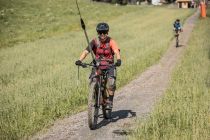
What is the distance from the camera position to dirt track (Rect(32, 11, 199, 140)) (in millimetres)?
11070

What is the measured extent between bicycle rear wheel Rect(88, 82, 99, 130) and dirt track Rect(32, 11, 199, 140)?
0.20 meters

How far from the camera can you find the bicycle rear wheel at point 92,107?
11141mm

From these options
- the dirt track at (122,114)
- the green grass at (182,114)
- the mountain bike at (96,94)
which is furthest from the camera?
the mountain bike at (96,94)

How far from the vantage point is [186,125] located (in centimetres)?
1069

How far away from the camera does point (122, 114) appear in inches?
520

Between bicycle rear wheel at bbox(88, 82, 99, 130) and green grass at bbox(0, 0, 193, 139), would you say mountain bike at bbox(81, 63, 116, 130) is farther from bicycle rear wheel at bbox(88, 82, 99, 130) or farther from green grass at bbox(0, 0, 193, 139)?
green grass at bbox(0, 0, 193, 139)

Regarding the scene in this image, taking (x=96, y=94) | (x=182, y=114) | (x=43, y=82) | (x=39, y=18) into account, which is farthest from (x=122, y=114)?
(x=39, y=18)

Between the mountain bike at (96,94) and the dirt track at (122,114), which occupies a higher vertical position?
the mountain bike at (96,94)

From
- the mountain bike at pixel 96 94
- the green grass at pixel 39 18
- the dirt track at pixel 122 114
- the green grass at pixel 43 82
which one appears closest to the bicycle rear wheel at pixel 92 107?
the mountain bike at pixel 96 94

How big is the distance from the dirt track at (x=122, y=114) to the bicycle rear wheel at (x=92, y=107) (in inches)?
7.8

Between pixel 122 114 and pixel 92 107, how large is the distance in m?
2.18

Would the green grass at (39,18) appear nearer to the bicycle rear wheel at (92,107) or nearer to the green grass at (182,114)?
the green grass at (182,114)

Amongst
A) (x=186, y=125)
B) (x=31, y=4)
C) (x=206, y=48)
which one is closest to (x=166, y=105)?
(x=186, y=125)

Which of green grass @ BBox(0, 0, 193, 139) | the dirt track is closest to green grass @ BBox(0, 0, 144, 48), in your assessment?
green grass @ BBox(0, 0, 193, 139)
